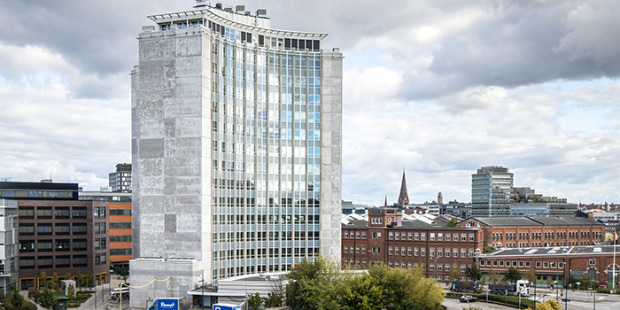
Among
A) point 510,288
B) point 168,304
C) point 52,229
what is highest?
point 52,229

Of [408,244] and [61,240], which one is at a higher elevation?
[61,240]

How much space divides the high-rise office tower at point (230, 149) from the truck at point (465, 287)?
2706cm

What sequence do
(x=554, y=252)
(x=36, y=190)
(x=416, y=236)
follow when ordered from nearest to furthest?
1. (x=36, y=190)
2. (x=554, y=252)
3. (x=416, y=236)

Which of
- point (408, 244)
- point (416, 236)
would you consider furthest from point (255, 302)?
point (416, 236)

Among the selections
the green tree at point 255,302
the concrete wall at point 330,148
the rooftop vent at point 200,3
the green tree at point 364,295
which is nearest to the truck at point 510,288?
the concrete wall at point 330,148

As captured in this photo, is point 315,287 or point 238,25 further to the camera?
point 238,25

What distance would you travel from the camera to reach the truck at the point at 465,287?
11581 cm

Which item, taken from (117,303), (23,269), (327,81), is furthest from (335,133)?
(23,269)

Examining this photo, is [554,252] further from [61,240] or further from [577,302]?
[61,240]

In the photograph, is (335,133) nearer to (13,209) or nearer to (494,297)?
(494,297)

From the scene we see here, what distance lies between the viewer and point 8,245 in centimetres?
10944

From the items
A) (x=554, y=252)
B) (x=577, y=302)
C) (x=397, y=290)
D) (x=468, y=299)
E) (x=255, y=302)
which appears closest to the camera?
(x=397, y=290)

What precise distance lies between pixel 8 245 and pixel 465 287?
96.8 meters

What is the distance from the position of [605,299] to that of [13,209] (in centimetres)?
12263
